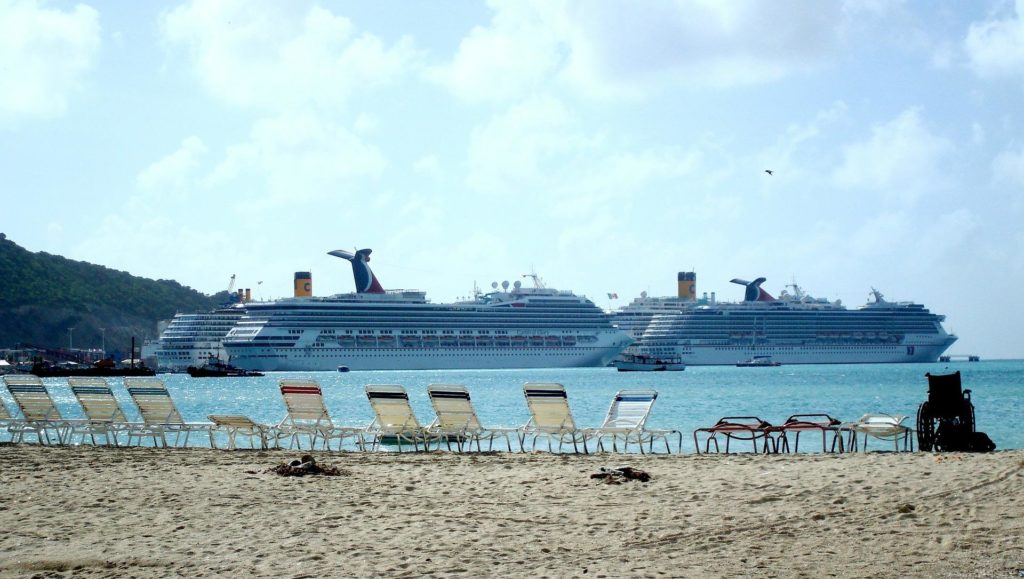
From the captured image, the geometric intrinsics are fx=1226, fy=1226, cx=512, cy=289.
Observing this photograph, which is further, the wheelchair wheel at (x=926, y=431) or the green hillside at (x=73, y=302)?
the green hillside at (x=73, y=302)

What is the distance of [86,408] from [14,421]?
788 mm

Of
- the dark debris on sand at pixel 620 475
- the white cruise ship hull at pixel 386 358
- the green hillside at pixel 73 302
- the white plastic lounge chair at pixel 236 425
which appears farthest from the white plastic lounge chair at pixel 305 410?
the green hillside at pixel 73 302

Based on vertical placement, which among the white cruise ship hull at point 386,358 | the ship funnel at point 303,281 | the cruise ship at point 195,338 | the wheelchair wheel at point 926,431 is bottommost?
the wheelchair wheel at point 926,431

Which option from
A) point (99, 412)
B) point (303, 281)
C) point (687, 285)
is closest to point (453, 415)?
point (99, 412)

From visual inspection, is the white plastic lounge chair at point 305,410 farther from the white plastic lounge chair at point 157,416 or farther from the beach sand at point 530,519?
the beach sand at point 530,519

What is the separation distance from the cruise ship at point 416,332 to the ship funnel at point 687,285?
2259 cm

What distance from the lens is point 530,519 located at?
663 centimetres

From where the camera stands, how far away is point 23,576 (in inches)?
219

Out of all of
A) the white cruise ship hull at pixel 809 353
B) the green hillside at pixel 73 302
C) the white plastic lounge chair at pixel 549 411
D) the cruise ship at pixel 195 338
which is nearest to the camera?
the white plastic lounge chair at pixel 549 411

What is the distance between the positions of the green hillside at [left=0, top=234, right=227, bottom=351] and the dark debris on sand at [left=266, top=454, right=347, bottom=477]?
101550 mm

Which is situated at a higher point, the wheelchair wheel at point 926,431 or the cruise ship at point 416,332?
the cruise ship at point 416,332

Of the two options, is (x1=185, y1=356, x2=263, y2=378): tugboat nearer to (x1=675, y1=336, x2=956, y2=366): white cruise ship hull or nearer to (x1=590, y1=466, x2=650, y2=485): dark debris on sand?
(x1=675, y1=336, x2=956, y2=366): white cruise ship hull

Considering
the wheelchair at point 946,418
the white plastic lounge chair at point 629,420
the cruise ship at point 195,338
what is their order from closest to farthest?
the wheelchair at point 946,418
the white plastic lounge chair at point 629,420
the cruise ship at point 195,338

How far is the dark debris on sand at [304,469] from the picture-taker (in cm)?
835
